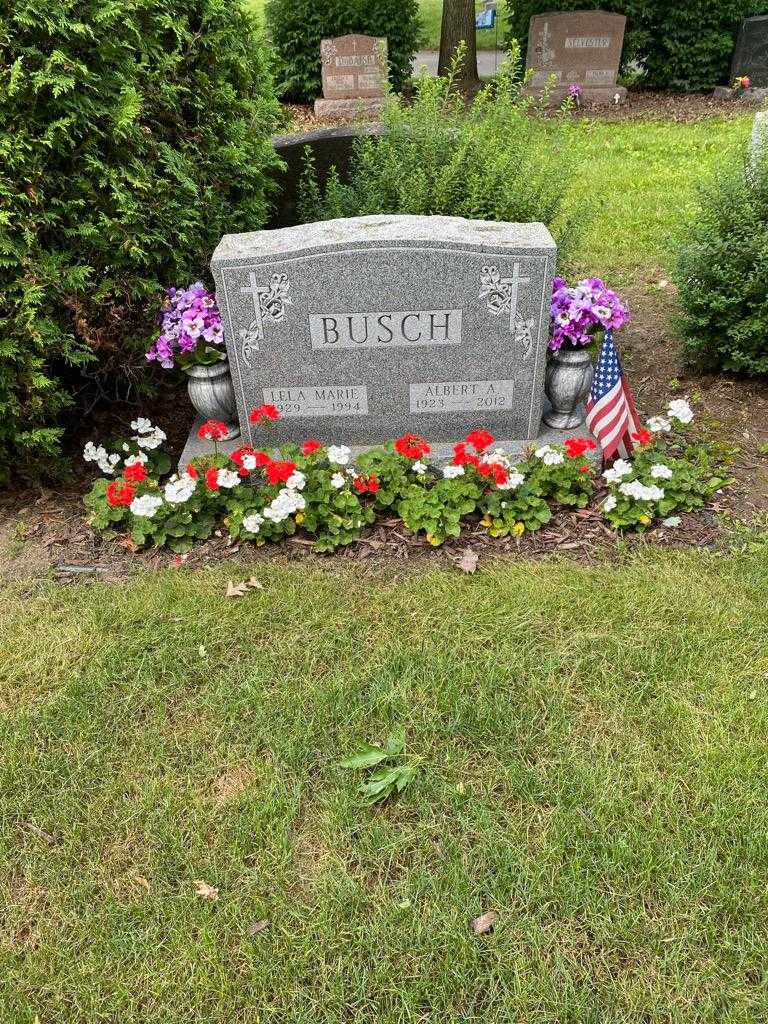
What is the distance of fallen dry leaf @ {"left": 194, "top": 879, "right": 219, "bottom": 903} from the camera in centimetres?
248

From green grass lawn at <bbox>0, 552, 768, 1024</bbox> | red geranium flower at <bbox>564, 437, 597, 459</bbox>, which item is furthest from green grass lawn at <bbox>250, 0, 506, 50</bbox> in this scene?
green grass lawn at <bbox>0, 552, 768, 1024</bbox>

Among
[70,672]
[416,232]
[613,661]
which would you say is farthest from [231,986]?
[416,232]

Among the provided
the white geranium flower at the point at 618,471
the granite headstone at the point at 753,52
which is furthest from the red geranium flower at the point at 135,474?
the granite headstone at the point at 753,52

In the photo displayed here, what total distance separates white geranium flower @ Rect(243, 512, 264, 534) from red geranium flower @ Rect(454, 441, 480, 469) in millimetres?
964

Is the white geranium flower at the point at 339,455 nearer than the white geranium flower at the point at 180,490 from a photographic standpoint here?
No

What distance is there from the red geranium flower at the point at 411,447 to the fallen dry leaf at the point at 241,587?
0.93 m

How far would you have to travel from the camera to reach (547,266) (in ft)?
12.6

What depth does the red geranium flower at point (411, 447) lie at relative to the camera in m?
3.87

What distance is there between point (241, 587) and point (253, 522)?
13.0 inches

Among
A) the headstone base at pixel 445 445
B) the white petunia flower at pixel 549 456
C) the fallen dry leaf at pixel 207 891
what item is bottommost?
the fallen dry leaf at pixel 207 891

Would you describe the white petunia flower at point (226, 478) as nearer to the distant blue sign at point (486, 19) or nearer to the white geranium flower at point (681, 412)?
the white geranium flower at point (681, 412)

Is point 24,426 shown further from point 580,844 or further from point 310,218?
point 580,844

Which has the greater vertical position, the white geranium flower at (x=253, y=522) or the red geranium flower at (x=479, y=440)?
the red geranium flower at (x=479, y=440)

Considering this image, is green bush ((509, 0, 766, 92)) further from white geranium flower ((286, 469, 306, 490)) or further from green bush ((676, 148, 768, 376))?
white geranium flower ((286, 469, 306, 490))
